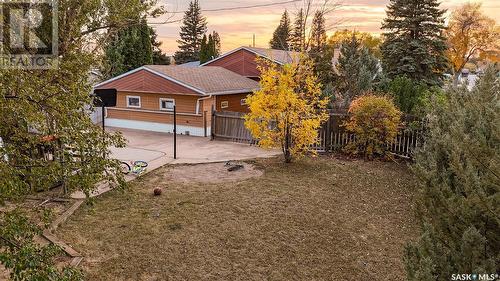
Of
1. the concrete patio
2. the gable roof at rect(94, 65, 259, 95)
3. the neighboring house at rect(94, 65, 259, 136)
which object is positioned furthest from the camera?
the gable roof at rect(94, 65, 259, 95)

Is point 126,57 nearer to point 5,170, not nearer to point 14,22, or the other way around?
point 14,22

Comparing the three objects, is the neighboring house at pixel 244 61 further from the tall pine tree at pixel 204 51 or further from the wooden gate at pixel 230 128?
the tall pine tree at pixel 204 51

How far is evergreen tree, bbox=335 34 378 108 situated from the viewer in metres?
20.7

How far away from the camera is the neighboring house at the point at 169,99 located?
18.5m

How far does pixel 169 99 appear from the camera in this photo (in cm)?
1931

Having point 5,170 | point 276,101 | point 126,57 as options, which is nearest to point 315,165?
point 276,101

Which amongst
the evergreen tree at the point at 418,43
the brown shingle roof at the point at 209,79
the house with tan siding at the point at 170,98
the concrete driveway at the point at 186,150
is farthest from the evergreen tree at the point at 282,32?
the concrete driveway at the point at 186,150

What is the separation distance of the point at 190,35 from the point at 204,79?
39638 millimetres

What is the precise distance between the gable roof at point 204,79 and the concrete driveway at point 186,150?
274 centimetres

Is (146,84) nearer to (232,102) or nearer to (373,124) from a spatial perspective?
(232,102)

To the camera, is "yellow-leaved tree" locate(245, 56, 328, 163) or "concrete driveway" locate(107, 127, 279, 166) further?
"concrete driveway" locate(107, 127, 279, 166)

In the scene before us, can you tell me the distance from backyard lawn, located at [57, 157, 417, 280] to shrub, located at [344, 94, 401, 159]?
7.25 feet

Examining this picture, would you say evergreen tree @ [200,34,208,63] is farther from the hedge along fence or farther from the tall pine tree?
the hedge along fence

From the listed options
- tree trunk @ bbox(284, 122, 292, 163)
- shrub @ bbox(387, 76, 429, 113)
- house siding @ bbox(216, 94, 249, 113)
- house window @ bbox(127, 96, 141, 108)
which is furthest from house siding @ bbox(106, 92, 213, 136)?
shrub @ bbox(387, 76, 429, 113)
